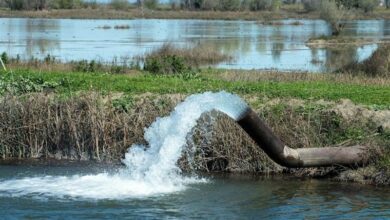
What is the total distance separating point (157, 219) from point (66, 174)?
4078mm

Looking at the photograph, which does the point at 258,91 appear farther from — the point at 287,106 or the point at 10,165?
the point at 10,165

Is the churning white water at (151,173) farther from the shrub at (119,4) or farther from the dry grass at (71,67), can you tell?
the shrub at (119,4)

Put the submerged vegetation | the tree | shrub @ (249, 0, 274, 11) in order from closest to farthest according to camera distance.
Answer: the tree
the submerged vegetation
shrub @ (249, 0, 274, 11)

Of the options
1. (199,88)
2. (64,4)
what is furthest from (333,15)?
(64,4)

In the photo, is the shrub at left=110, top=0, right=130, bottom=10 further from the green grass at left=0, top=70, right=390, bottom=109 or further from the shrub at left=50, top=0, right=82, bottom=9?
the green grass at left=0, top=70, right=390, bottom=109

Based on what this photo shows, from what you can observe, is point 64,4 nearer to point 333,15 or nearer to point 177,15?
point 177,15

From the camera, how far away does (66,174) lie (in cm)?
1636

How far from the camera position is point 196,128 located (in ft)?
55.5

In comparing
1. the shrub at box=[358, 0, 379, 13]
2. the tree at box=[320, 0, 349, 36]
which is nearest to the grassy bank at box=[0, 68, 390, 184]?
the tree at box=[320, 0, 349, 36]

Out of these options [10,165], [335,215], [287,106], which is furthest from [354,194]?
[10,165]

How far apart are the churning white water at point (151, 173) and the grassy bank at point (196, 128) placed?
3.85ft

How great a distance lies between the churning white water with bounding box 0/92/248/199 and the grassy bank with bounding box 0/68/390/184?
117 centimetres

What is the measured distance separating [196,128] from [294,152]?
2.55 m

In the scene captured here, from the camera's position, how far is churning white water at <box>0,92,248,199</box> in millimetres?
14500
